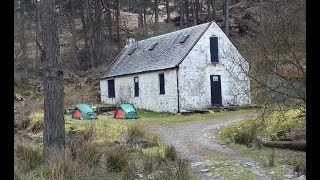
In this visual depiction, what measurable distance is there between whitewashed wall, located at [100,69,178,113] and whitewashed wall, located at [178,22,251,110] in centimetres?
68

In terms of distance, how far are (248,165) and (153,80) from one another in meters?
17.4

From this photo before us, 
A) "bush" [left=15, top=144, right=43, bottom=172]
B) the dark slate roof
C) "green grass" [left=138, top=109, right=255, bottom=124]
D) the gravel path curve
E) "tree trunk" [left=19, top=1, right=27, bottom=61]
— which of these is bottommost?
the gravel path curve

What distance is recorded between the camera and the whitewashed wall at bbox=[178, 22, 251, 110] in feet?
83.2

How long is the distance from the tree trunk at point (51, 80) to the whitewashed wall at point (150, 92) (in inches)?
608

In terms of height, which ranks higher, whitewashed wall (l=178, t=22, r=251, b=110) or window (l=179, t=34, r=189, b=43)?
window (l=179, t=34, r=189, b=43)

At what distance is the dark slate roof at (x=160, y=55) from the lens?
85.4ft

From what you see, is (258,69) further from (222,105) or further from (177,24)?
(177,24)

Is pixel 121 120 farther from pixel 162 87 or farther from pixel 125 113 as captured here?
pixel 162 87

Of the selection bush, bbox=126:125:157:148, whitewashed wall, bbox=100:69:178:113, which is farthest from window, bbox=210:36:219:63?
bush, bbox=126:125:157:148

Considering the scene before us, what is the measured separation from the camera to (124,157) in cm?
940

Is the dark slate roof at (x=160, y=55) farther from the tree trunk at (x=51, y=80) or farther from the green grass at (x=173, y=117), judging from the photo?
the tree trunk at (x=51, y=80)

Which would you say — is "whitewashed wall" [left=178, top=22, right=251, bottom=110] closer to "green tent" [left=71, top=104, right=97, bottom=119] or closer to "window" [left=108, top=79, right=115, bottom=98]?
"green tent" [left=71, top=104, right=97, bottom=119]

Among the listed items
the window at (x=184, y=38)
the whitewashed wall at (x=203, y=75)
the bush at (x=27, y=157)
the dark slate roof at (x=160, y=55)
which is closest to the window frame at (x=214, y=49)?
the whitewashed wall at (x=203, y=75)

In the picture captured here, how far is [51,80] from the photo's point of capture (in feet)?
33.5
